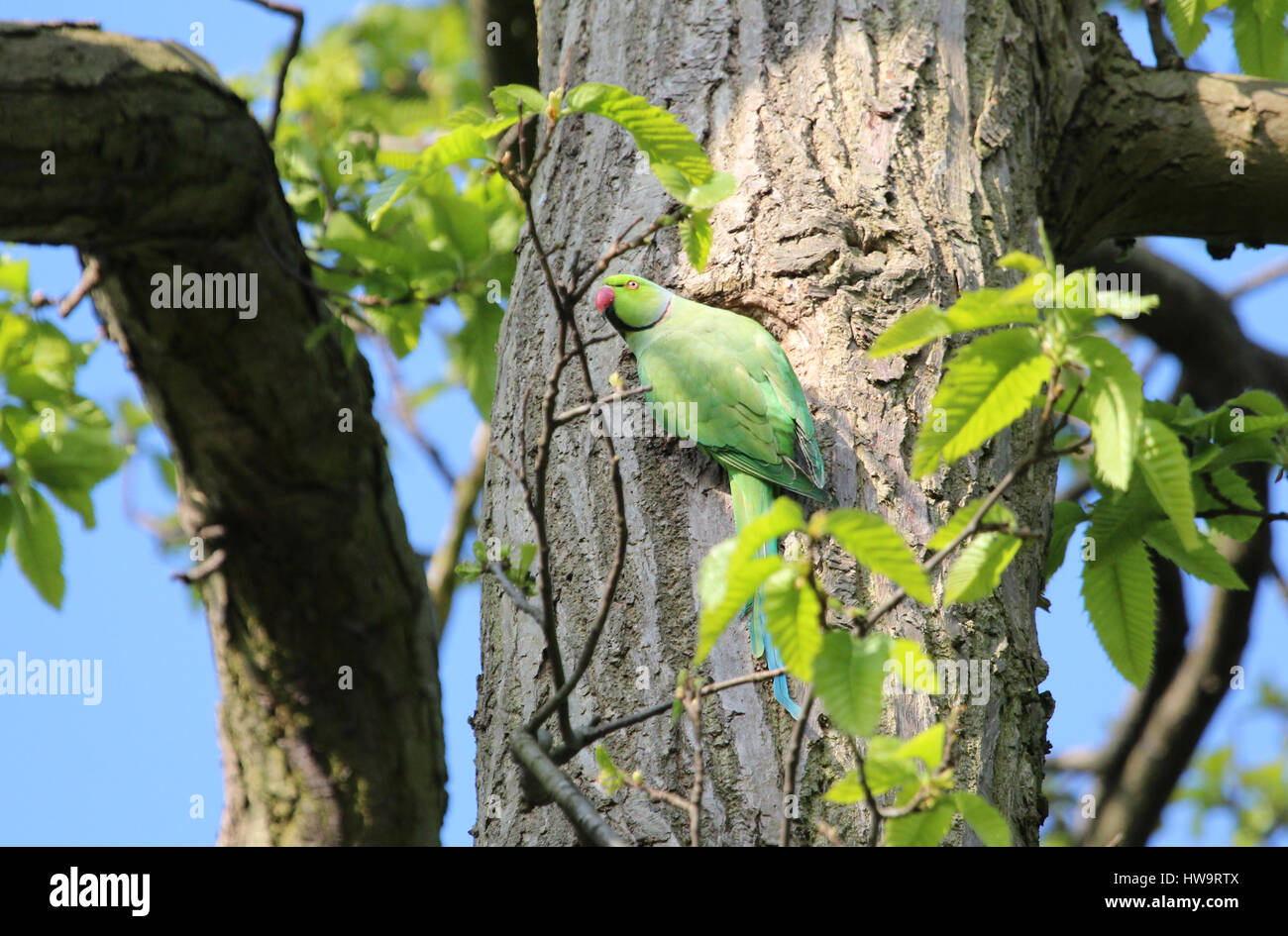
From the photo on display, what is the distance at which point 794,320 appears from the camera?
2664mm

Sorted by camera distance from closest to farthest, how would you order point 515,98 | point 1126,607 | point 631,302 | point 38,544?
point 515,98
point 1126,607
point 631,302
point 38,544

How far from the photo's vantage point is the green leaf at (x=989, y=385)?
157cm

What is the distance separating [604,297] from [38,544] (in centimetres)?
186

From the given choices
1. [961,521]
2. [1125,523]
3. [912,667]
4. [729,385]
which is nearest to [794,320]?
[729,385]

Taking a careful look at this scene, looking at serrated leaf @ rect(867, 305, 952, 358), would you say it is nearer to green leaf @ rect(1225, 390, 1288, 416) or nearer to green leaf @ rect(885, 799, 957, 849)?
green leaf @ rect(885, 799, 957, 849)

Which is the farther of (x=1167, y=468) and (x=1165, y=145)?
(x=1165, y=145)

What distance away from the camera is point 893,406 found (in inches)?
99.6

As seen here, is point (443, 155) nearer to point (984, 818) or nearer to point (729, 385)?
point (729, 385)

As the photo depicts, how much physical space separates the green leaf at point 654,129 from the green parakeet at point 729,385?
0.82 m

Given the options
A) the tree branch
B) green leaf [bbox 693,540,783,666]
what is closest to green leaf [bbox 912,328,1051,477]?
green leaf [bbox 693,540,783,666]

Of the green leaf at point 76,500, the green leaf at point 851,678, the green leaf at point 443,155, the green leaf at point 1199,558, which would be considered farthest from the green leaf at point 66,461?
the green leaf at point 1199,558

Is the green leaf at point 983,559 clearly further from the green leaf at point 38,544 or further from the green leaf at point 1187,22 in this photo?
the green leaf at point 38,544

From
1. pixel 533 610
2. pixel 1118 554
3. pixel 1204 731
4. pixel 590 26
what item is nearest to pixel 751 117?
pixel 590 26
